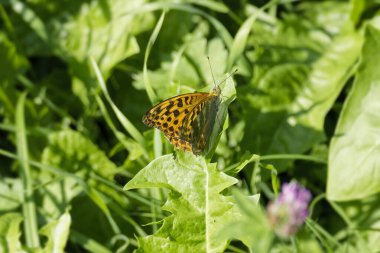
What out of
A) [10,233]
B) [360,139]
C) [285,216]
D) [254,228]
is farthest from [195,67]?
[254,228]

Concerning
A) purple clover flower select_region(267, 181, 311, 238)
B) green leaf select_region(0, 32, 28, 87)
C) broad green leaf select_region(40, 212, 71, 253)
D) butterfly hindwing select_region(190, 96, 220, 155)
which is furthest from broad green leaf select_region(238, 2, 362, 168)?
green leaf select_region(0, 32, 28, 87)

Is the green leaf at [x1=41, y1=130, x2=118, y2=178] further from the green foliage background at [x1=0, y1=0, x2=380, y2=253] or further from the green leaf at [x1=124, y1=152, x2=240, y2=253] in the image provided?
the green leaf at [x1=124, y1=152, x2=240, y2=253]

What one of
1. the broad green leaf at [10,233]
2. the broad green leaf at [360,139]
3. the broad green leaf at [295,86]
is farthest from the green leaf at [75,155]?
the broad green leaf at [360,139]

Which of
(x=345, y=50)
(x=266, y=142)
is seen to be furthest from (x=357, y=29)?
(x=266, y=142)

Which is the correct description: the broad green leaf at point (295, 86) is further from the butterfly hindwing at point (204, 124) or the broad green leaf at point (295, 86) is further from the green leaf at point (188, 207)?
the green leaf at point (188, 207)

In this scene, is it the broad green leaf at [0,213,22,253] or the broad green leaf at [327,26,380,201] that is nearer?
the broad green leaf at [0,213,22,253]

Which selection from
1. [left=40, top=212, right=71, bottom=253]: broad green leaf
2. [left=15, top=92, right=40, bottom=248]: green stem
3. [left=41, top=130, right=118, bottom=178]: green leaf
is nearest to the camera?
[left=40, top=212, right=71, bottom=253]: broad green leaf

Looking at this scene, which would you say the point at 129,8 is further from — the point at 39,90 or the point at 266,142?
the point at 266,142

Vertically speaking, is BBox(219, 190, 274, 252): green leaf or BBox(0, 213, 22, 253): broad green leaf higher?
BBox(219, 190, 274, 252): green leaf

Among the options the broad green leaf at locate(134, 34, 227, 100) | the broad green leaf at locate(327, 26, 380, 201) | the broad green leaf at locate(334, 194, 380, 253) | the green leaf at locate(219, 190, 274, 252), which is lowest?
the broad green leaf at locate(334, 194, 380, 253)
